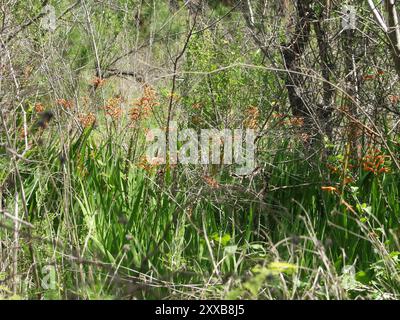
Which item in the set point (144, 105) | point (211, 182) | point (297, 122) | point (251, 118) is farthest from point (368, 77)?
point (144, 105)

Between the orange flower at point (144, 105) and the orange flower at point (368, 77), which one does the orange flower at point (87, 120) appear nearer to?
the orange flower at point (144, 105)

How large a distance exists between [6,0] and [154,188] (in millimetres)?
1559

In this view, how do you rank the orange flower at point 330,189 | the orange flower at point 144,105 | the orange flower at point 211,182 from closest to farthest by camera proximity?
the orange flower at point 330,189 < the orange flower at point 211,182 < the orange flower at point 144,105

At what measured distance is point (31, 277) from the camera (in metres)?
3.96

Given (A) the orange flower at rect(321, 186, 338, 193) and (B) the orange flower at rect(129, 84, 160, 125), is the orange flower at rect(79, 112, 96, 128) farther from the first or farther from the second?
(A) the orange flower at rect(321, 186, 338, 193)

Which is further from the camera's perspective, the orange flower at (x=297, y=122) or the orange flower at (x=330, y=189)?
the orange flower at (x=297, y=122)

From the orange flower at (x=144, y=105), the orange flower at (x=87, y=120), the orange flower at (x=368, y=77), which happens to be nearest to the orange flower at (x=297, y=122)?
the orange flower at (x=368, y=77)

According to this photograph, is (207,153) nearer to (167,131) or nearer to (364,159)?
(167,131)

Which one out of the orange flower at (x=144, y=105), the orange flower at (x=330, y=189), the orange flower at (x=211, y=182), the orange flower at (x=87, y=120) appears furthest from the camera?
the orange flower at (x=87, y=120)

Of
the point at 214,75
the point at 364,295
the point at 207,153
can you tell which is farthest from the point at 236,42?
the point at 364,295

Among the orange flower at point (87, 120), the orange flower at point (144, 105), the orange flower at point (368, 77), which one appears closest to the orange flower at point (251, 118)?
the orange flower at point (144, 105)

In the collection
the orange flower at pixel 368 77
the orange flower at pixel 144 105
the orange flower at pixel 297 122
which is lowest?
the orange flower at pixel 297 122

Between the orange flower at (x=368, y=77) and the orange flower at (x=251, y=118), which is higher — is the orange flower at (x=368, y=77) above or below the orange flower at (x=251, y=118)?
above

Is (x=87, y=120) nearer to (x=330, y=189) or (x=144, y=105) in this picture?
(x=144, y=105)
